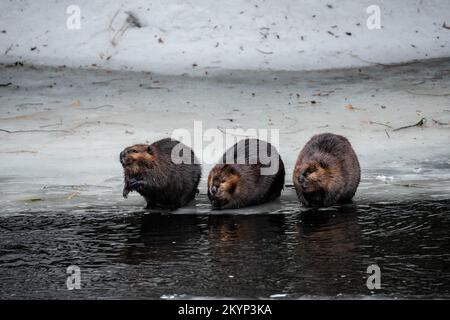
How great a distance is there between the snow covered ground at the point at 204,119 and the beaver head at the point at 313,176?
0.48 meters

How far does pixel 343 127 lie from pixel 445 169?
2.28 m

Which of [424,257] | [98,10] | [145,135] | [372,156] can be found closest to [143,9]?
[98,10]

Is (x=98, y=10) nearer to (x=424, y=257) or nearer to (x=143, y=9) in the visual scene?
(x=143, y=9)

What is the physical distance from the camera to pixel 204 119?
40.0ft

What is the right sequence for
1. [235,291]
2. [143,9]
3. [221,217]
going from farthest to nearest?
1. [143,9]
2. [221,217]
3. [235,291]

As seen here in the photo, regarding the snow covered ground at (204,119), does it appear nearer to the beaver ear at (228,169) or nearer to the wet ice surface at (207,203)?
the wet ice surface at (207,203)

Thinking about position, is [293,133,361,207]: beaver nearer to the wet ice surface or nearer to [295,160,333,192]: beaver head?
[295,160,333,192]: beaver head

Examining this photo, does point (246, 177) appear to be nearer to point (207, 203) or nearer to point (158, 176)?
point (207, 203)

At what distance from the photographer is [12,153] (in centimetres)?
1081

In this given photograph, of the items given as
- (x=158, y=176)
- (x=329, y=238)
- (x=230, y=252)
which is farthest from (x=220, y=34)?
(x=230, y=252)

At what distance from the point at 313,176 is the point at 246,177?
0.68m

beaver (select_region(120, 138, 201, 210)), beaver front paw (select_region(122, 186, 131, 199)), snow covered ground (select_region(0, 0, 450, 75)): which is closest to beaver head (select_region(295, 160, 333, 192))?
beaver (select_region(120, 138, 201, 210))

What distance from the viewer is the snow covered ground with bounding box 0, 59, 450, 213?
934cm

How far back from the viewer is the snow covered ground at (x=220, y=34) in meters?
15.3
